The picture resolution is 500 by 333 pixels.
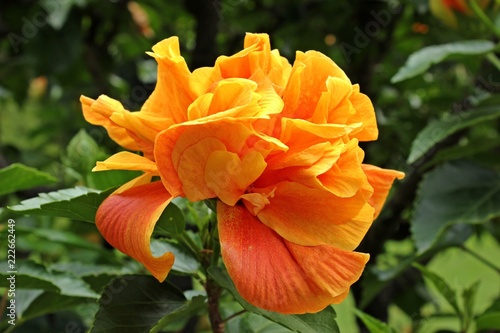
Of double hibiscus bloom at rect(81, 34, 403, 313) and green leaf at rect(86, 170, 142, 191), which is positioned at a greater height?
double hibiscus bloom at rect(81, 34, 403, 313)

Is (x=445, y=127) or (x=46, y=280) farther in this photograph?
(x=445, y=127)

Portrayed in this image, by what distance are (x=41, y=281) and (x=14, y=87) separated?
117 centimetres

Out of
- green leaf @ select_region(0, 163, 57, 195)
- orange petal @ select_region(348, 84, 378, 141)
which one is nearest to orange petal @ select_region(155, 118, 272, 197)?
orange petal @ select_region(348, 84, 378, 141)

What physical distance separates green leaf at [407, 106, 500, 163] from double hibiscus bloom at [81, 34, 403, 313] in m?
0.34

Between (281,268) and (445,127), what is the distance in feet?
1.63

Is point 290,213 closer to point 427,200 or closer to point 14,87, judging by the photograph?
point 427,200

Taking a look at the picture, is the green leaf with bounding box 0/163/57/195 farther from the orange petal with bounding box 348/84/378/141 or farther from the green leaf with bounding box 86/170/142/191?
the orange petal with bounding box 348/84/378/141

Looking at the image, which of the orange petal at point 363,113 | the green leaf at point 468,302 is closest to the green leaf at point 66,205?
the orange petal at point 363,113

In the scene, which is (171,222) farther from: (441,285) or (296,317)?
(441,285)

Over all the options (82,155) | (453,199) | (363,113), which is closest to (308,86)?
(363,113)

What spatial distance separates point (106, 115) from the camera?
0.60 m

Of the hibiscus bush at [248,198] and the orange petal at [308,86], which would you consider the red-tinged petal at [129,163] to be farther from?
the orange petal at [308,86]

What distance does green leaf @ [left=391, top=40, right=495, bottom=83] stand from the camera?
2.99 feet

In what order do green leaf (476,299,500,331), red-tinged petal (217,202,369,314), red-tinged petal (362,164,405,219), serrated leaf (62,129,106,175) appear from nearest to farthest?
red-tinged petal (217,202,369,314)
red-tinged petal (362,164,405,219)
green leaf (476,299,500,331)
serrated leaf (62,129,106,175)
